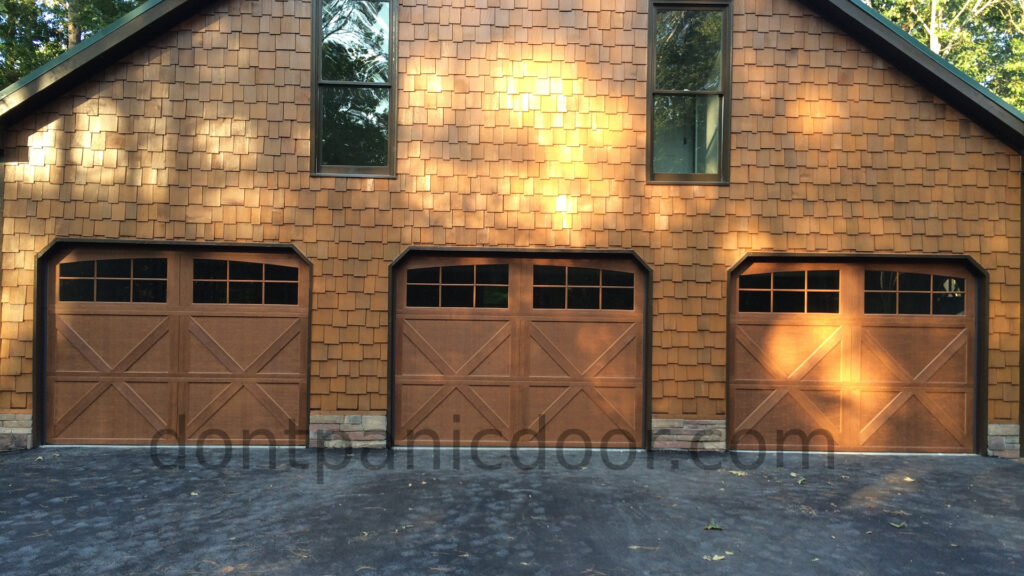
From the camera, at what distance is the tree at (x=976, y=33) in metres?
16.4

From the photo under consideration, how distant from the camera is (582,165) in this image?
6746mm

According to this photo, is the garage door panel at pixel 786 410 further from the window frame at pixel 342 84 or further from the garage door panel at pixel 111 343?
the garage door panel at pixel 111 343

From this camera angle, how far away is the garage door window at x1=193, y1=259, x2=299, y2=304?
6789mm

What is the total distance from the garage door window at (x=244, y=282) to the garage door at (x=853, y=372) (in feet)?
17.3

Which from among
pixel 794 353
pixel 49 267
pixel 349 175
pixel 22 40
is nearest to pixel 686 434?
pixel 794 353

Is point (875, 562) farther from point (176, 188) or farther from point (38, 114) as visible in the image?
point (38, 114)

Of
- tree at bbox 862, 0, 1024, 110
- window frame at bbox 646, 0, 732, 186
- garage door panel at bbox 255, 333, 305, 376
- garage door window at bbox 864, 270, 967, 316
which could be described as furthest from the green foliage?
tree at bbox 862, 0, 1024, 110

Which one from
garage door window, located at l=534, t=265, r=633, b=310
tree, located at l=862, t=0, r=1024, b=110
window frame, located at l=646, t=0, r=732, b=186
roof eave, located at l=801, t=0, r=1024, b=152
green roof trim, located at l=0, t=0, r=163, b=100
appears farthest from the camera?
tree, located at l=862, t=0, r=1024, b=110

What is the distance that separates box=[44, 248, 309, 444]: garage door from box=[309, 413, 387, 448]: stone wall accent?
0.23 m

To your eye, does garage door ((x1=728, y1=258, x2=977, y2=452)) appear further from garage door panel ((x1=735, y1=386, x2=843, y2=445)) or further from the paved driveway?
the paved driveway

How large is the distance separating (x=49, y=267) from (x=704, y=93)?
7.92 metres

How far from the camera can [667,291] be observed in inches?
267

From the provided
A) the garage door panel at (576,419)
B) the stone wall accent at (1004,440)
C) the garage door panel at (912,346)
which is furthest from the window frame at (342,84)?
the stone wall accent at (1004,440)

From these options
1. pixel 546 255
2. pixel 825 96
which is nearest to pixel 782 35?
pixel 825 96
